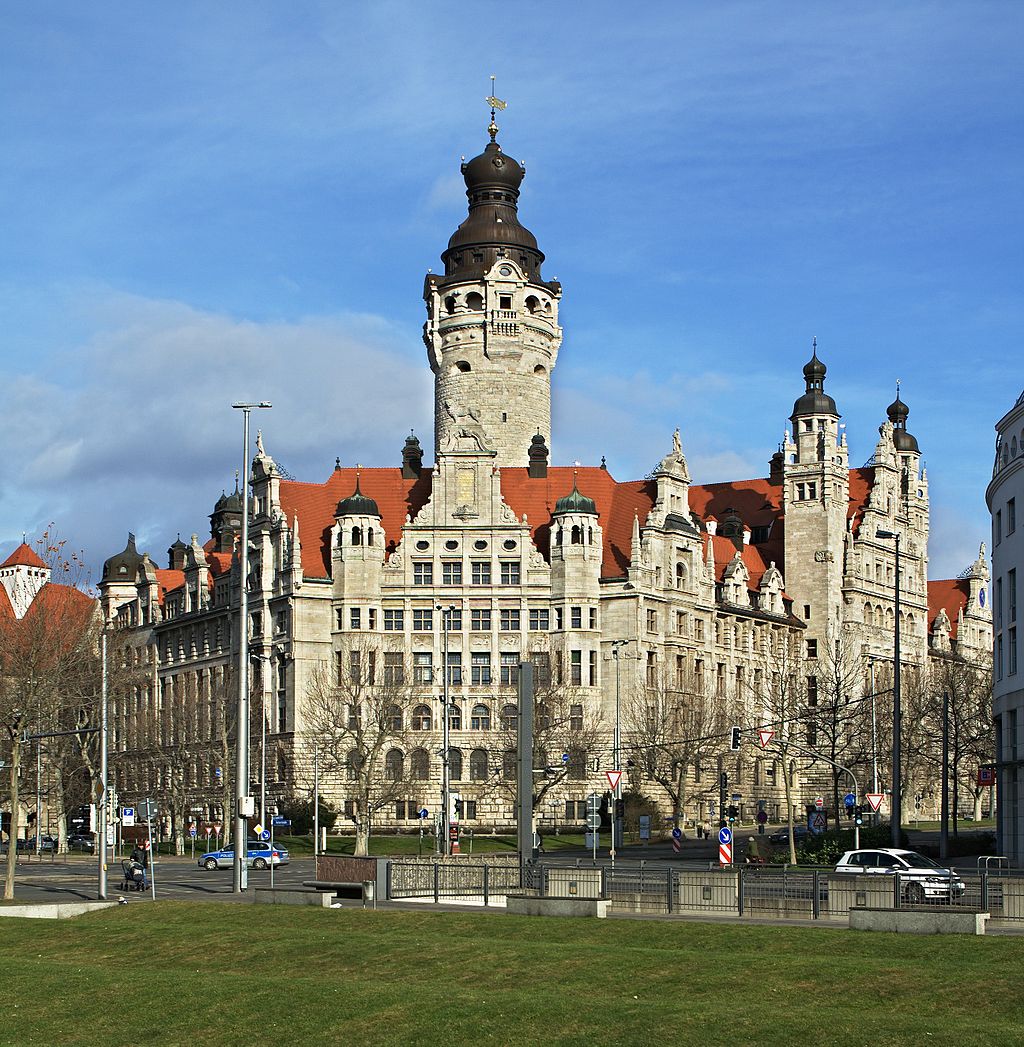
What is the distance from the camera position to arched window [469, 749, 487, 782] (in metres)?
124

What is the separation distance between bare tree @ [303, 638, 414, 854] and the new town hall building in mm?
377

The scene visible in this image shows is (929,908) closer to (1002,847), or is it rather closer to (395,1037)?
(395,1037)

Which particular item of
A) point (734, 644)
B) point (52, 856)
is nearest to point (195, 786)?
point (52, 856)

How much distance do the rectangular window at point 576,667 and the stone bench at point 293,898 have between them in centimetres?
7704

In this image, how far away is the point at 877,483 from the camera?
156 m

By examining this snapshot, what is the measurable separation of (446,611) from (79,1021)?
9468cm

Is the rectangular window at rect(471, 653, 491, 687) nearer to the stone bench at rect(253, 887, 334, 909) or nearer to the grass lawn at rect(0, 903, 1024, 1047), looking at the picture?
the stone bench at rect(253, 887, 334, 909)

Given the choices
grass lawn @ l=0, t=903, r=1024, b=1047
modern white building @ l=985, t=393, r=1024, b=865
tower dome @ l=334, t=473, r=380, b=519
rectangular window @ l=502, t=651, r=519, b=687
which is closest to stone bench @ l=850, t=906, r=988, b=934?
grass lawn @ l=0, t=903, r=1024, b=1047

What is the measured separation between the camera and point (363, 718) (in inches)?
4872

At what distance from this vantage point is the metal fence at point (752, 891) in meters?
41.0

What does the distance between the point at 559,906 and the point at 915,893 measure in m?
8.14

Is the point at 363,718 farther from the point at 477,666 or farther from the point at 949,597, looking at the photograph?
the point at 949,597

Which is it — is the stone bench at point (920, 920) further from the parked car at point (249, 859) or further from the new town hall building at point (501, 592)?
the new town hall building at point (501, 592)

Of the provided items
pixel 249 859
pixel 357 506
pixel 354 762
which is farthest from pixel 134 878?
pixel 357 506
